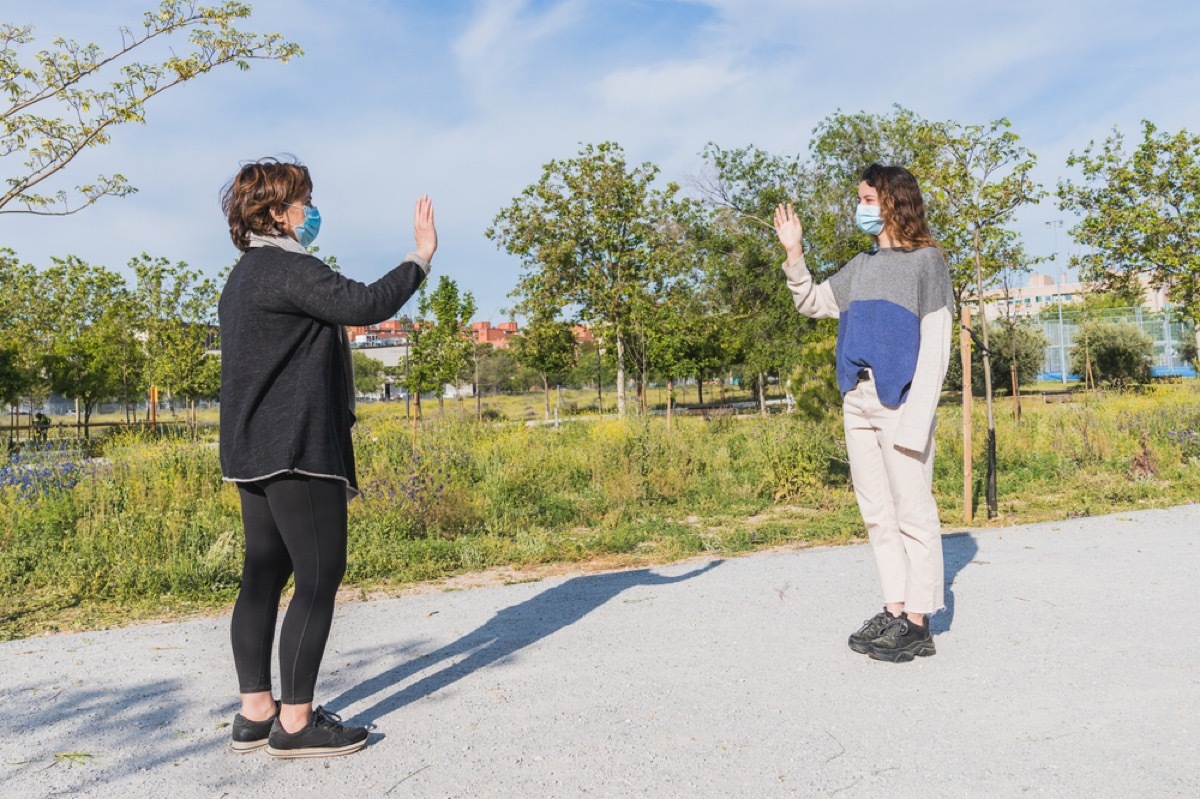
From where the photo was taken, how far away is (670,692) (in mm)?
3332

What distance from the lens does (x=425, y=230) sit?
2.93 meters

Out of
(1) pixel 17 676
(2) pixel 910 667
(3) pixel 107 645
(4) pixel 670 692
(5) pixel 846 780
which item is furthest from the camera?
(3) pixel 107 645

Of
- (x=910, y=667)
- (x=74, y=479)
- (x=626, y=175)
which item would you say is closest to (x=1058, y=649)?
(x=910, y=667)

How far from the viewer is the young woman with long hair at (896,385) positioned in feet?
12.1

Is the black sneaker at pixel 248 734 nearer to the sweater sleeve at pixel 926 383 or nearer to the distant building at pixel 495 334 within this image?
the sweater sleeve at pixel 926 383

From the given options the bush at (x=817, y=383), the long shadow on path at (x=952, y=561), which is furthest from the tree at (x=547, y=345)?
the long shadow on path at (x=952, y=561)

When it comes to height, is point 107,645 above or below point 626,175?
below

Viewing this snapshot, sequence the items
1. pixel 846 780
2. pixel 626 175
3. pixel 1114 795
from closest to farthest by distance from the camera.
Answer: pixel 1114 795 → pixel 846 780 → pixel 626 175

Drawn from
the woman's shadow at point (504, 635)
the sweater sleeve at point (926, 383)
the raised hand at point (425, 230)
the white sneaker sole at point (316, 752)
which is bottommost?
the woman's shadow at point (504, 635)

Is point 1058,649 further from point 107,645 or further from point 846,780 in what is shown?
point 107,645

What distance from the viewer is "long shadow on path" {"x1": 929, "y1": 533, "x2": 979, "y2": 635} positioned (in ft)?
13.9

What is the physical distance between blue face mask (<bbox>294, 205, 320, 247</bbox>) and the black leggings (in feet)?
2.67

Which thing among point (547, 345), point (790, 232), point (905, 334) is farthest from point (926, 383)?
point (547, 345)

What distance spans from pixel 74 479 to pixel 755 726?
311 inches
